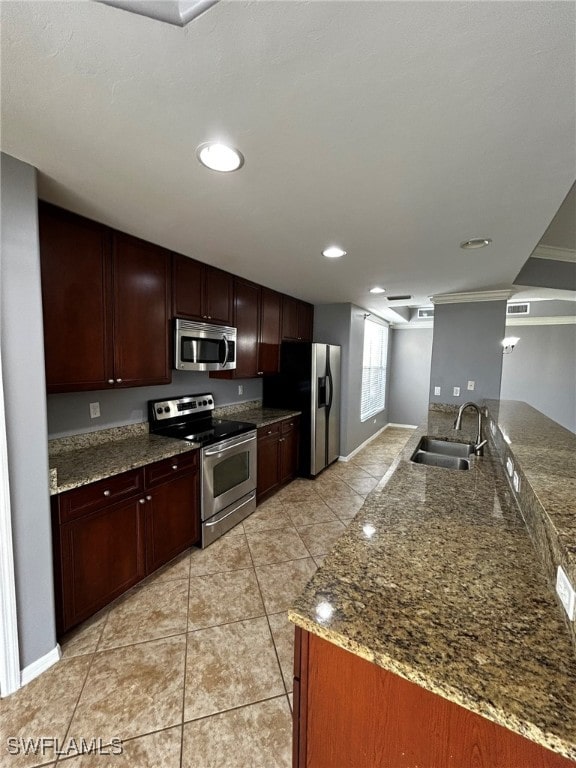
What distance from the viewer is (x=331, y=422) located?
436cm

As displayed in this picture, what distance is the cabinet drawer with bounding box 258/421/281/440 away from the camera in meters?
3.25

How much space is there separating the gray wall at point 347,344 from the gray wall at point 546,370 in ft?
9.39

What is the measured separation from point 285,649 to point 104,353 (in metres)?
2.05

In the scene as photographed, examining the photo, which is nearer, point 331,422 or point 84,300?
point 84,300

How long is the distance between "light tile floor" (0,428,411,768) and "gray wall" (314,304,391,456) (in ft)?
8.30

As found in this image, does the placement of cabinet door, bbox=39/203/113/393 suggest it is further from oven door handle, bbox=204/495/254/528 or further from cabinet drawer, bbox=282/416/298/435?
cabinet drawer, bbox=282/416/298/435

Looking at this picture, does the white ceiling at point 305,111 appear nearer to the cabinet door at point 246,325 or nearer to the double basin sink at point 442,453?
the cabinet door at point 246,325

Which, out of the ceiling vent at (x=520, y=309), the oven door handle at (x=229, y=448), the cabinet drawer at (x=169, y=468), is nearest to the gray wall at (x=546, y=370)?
the ceiling vent at (x=520, y=309)

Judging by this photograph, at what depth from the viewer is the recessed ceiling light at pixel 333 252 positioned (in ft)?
7.57


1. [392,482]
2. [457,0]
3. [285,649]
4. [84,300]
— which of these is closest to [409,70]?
[457,0]

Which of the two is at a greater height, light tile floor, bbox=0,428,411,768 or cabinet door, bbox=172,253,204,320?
cabinet door, bbox=172,253,204,320

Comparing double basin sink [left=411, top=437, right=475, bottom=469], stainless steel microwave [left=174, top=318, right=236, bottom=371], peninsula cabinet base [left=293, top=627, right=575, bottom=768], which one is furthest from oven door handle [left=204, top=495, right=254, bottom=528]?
peninsula cabinet base [left=293, top=627, right=575, bottom=768]

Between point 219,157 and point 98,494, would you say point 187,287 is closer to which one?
point 219,157

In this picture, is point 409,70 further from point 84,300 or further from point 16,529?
point 16,529
